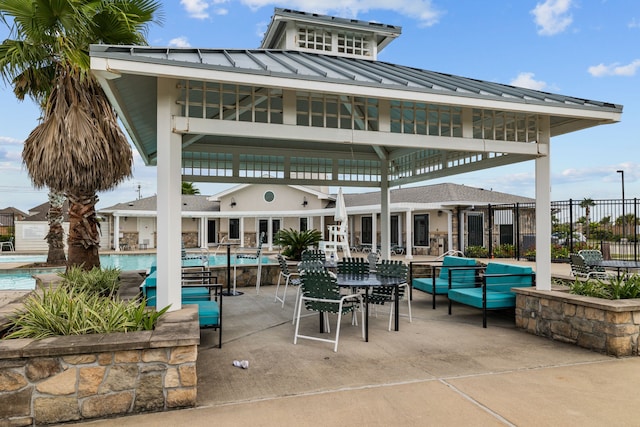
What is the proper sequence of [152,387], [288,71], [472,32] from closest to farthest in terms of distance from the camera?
[152,387]
[288,71]
[472,32]

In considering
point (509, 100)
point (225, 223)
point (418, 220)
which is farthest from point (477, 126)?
point (225, 223)

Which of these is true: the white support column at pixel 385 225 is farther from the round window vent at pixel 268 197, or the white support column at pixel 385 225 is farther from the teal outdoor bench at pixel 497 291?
the round window vent at pixel 268 197

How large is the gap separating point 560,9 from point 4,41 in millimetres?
13427

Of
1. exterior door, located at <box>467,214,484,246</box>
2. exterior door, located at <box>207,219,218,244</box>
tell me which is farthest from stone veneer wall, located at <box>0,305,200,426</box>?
exterior door, located at <box>207,219,218,244</box>

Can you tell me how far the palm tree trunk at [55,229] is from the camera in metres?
15.7

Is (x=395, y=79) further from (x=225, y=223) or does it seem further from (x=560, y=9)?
(x=225, y=223)

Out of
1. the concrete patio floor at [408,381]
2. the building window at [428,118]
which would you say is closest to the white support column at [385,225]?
the building window at [428,118]

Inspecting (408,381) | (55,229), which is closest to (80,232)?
(408,381)

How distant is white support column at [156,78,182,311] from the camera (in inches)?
186

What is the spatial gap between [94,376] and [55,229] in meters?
15.0

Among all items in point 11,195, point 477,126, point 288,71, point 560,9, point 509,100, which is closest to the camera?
point 288,71

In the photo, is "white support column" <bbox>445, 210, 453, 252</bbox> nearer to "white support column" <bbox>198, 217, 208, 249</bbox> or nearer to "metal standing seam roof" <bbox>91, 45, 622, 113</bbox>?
"metal standing seam roof" <bbox>91, 45, 622, 113</bbox>

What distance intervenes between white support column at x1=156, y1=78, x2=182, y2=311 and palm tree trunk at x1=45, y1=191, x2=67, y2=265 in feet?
43.8

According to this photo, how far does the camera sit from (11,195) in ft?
175
